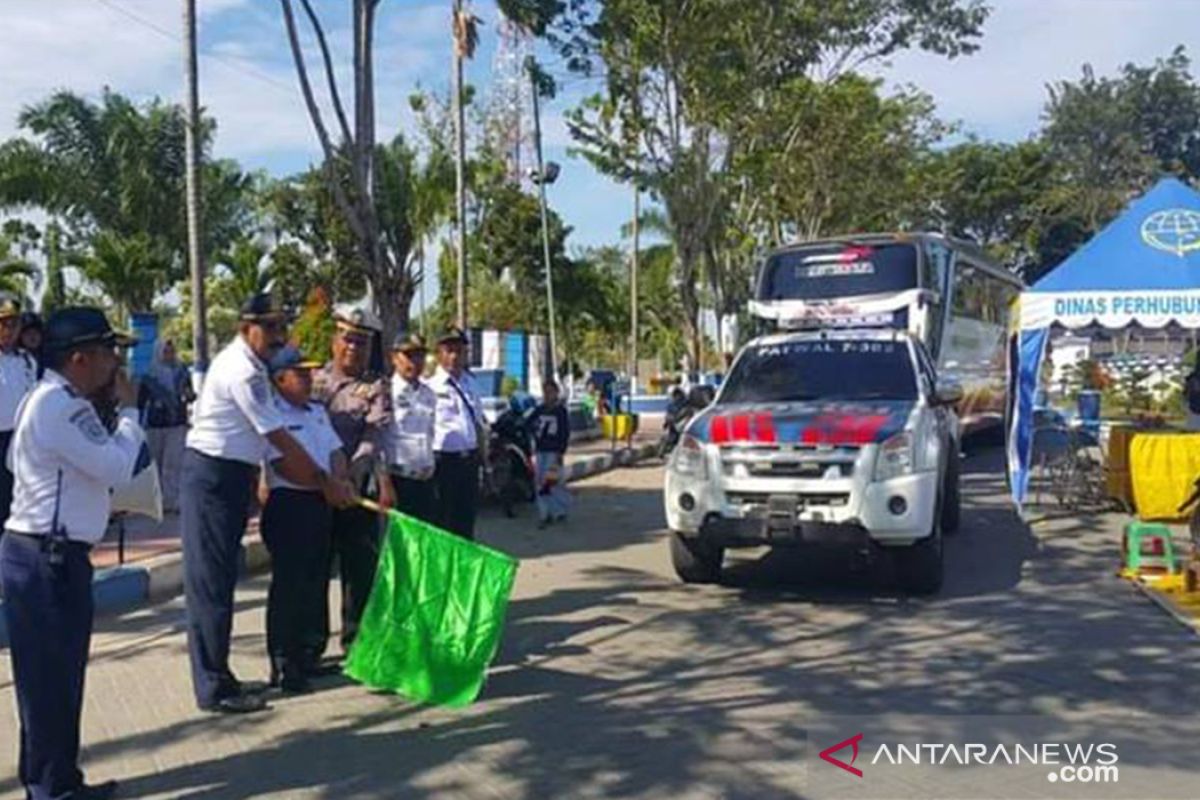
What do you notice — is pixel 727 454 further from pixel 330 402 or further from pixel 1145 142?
pixel 1145 142

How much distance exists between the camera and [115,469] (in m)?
4.44

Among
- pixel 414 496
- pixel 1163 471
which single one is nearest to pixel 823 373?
pixel 414 496

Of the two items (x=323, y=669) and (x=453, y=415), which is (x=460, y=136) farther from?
(x=323, y=669)

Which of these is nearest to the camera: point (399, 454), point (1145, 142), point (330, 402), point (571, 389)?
point (330, 402)

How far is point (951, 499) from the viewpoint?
11.3 m

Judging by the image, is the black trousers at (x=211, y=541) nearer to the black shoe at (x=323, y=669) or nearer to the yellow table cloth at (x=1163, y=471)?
the black shoe at (x=323, y=669)

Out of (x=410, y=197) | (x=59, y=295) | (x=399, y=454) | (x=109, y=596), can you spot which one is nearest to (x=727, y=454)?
(x=399, y=454)

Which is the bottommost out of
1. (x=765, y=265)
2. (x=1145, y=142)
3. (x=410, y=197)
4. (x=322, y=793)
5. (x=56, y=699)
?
(x=322, y=793)

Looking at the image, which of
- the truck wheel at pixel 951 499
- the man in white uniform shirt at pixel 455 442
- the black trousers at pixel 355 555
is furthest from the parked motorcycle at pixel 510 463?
the black trousers at pixel 355 555

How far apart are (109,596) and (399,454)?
2498mm

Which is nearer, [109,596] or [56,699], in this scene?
[56,699]

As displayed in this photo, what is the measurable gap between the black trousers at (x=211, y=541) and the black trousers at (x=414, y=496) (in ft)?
5.30

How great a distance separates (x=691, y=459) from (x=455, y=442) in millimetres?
1708

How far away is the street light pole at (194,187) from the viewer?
1330 centimetres
